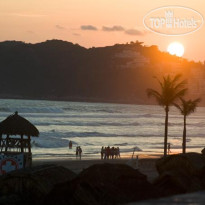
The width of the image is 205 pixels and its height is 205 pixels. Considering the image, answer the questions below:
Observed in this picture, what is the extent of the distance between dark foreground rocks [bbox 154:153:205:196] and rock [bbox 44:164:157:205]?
0.97 meters

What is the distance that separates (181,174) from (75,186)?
5.10m

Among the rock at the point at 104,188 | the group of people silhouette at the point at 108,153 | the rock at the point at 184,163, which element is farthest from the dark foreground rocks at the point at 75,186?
the group of people silhouette at the point at 108,153

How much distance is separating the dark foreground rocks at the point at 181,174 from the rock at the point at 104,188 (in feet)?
3.19

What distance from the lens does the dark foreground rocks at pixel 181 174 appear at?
20.6 m

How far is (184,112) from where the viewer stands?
40875 millimetres

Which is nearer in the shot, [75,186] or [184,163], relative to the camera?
→ [75,186]

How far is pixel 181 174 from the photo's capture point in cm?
2105

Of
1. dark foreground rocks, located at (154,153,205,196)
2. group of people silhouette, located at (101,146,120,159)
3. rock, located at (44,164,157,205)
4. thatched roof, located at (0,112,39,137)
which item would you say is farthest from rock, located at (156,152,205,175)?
group of people silhouette, located at (101,146,120,159)

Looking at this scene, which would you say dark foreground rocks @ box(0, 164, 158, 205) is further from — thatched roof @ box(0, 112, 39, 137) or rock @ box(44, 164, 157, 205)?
thatched roof @ box(0, 112, 39, 137)

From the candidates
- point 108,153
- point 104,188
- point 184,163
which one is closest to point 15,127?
point 184,163

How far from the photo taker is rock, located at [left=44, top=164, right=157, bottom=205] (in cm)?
1688

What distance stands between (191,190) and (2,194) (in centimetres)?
703

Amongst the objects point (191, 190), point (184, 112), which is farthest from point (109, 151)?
point (191, 190)

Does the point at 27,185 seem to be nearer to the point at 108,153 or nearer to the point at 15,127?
the point at 15,127
